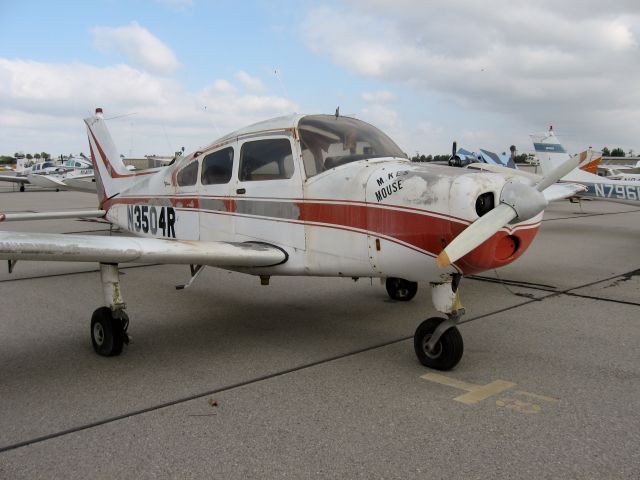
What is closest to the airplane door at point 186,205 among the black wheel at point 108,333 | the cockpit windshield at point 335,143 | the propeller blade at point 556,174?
the black wheel at point 108,333

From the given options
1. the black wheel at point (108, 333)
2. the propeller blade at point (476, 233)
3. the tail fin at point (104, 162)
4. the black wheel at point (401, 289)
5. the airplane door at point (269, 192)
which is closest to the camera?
the propeller blade at point (476, 233)

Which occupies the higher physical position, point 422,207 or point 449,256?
point 422,207

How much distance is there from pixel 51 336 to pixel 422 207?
389cm

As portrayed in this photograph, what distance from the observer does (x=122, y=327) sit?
483 centimetres

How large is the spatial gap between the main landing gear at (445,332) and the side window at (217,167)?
260 centimetres

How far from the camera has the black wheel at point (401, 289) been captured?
6.89 meters

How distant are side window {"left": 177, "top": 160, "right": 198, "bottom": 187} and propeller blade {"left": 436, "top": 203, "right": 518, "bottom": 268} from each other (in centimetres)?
344

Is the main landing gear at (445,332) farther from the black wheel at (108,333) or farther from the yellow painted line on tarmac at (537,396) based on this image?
the black wheel at (108,333)

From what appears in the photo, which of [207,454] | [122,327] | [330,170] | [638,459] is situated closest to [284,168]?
[330,170]

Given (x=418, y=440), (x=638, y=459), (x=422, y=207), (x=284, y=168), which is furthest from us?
(x=284, y=168)

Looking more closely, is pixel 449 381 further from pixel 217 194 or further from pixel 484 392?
pixel 217 194

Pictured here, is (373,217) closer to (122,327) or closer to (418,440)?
(418,440)

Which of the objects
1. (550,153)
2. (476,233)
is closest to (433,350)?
(476,233)

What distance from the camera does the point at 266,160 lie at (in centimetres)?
532
